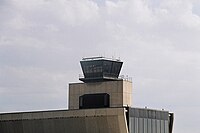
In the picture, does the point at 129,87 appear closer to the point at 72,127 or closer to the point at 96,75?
the point at 96,75

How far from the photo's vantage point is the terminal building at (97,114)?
3179 inches

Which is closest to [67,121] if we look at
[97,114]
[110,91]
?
[97,114]

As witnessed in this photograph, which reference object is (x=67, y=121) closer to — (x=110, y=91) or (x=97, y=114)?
(x=97, y=114)

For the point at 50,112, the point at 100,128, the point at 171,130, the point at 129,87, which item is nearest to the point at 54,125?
the point at 50,112

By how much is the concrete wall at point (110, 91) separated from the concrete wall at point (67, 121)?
17.4 ft

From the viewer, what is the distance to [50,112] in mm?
85875

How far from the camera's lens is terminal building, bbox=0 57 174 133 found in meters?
80.8

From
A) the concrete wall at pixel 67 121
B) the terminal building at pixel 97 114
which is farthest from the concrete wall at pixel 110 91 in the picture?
the concrete wall at pixel 67 121

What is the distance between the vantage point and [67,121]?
276 feet

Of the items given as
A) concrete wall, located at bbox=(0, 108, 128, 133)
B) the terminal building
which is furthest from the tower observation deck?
concrete wall, located at bbox=(0, 108, 128, 133)

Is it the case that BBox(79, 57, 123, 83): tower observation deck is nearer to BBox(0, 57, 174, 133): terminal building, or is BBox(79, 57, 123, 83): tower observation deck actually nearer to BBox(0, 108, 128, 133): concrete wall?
BBox(0, 57, 174, 133): terminal building

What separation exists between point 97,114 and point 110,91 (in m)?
6.86

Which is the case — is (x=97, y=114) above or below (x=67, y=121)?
above

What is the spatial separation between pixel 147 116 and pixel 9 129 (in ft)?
83.8
